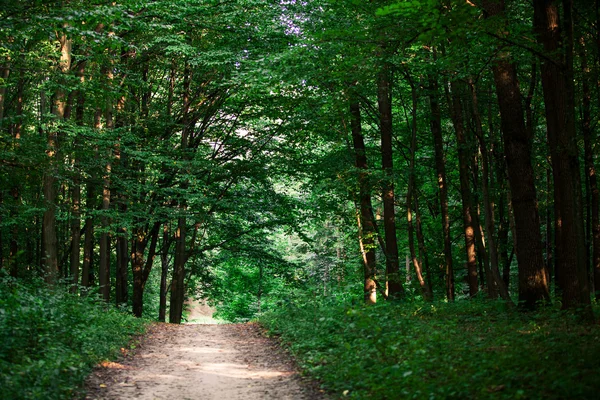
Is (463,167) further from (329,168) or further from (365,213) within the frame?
(329,168)

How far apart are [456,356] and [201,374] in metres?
4.17

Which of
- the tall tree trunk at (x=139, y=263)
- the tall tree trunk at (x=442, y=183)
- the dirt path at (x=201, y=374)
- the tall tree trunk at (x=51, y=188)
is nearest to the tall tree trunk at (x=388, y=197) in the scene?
the tall tree trunk at (x=442, y=183)

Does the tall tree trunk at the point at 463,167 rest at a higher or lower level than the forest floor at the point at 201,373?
higher

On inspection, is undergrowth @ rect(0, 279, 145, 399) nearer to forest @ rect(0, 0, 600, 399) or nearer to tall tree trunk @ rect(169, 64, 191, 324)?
forest @ rect(0, 0, 600, 399)

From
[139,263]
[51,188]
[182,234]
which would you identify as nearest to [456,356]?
[51,188]

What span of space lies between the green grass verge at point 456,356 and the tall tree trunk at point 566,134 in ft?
2.50

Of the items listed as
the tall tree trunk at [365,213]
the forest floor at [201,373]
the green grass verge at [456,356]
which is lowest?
the forest floor at [201,373]

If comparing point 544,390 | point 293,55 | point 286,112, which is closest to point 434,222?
point 286,112

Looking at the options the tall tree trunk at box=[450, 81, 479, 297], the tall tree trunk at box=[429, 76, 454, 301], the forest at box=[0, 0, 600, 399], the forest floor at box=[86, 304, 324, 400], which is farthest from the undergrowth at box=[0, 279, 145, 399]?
the tall tree trunk at box=[429, 76, 454, 301]

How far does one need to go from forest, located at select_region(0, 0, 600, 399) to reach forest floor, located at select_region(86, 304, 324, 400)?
366 millimetres

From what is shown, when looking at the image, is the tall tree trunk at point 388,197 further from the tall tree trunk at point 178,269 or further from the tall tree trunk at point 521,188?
the tall tree trunk at point 178,269

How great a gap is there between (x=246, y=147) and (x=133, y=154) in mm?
6168

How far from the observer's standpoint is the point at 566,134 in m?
8.25

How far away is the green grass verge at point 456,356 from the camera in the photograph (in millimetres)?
5066
